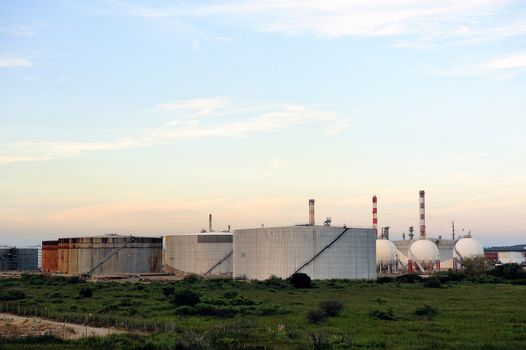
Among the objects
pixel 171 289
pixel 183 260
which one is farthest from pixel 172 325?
pixel 183 260

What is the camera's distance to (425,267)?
467 feet

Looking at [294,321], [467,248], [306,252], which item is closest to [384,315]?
[294,321]

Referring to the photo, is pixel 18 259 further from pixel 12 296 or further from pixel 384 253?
pixel 12 296

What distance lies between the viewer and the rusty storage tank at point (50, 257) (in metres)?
149

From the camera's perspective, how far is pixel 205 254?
130 meters

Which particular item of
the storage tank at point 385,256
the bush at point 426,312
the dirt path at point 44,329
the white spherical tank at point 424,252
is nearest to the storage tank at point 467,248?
the white spherical tank at point 424,252

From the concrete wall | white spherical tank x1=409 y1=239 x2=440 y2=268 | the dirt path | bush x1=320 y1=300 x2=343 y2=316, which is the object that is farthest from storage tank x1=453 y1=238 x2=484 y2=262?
the dirt path

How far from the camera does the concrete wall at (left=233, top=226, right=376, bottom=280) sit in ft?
330

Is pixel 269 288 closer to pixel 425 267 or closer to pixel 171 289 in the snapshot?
pixel 171 289

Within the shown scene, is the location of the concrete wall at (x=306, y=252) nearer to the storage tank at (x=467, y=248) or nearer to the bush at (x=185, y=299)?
the bush at (x=185, y=299)

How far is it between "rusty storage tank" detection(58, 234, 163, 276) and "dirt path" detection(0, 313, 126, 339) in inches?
3447

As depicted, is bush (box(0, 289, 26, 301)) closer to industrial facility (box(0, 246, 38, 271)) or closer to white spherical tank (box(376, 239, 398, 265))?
white spherical tank (box(376, 239, 398, 265))

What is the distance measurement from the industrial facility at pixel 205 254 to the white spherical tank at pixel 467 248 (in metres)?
58.6

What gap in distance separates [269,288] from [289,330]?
42.3 m
